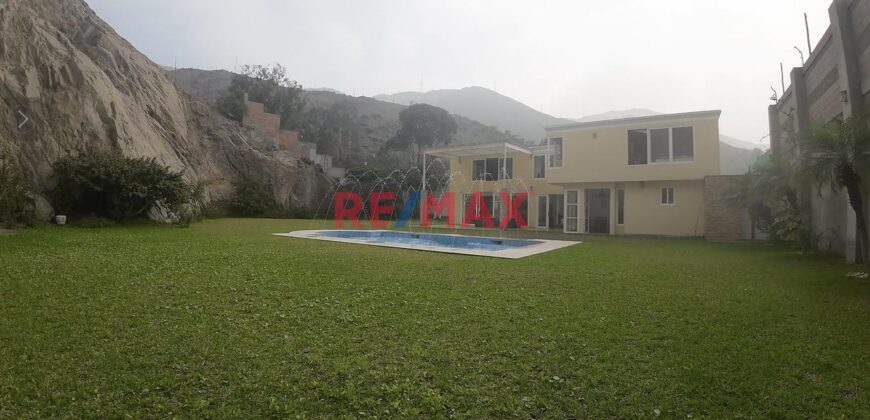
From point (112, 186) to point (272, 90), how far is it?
26351 mm

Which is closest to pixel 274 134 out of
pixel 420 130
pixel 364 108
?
pixel 420 130

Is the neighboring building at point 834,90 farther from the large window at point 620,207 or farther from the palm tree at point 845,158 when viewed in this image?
the large window at point 620,207

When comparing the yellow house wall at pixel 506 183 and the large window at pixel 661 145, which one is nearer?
the large window at pixel 661 145

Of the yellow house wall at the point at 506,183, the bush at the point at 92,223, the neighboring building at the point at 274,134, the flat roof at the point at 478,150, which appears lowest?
the bush at the point at 92,223

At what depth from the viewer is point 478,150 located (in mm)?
21750

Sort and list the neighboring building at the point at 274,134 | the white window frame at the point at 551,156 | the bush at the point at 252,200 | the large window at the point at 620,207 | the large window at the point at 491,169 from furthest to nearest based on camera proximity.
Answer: the neighboring building at the point at 274,134, the bush at the point at 252,200, the large window at the point at 491,169, the white window frame at the point at 551,156, the large window at the point at 620,207

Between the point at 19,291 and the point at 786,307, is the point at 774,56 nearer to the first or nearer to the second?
the point at 786,307

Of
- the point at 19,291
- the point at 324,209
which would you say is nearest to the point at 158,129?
the point at 324,209

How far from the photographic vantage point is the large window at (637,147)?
1686cm

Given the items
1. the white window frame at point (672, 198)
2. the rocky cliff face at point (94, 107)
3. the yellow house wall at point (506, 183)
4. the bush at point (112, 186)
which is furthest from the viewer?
the yellow house wall at point (506, 183)

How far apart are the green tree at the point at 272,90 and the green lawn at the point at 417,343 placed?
32.5 meters

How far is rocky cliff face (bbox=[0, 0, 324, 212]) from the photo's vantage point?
13.6 m

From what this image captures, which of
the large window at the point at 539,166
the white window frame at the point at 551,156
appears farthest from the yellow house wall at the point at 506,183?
the white window frame at the point at 551,156

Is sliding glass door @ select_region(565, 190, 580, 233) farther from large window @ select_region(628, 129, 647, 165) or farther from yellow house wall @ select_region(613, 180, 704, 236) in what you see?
large window @ select_region(628, 129, 647, 165)
